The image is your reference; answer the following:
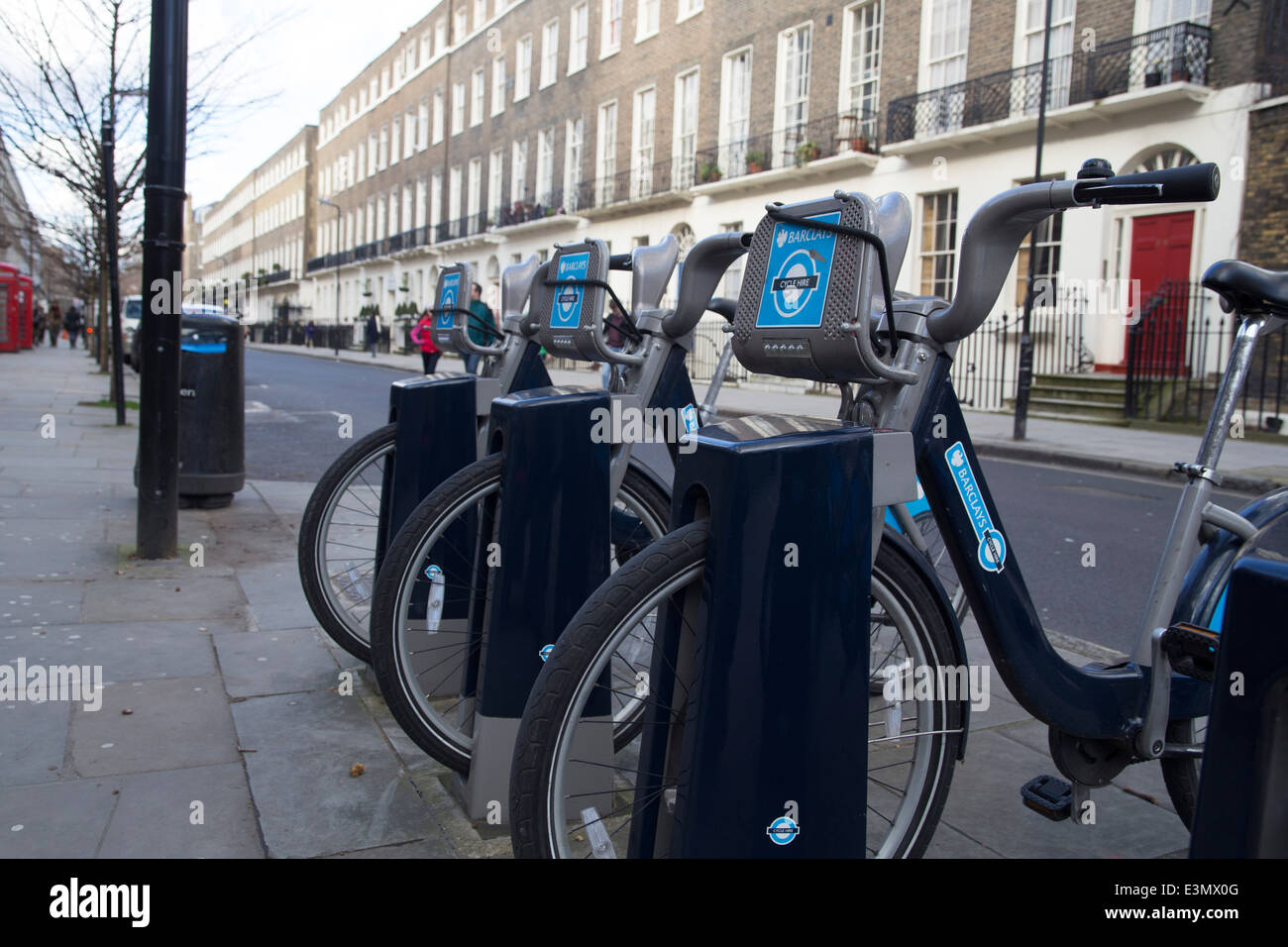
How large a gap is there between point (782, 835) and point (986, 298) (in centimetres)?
105

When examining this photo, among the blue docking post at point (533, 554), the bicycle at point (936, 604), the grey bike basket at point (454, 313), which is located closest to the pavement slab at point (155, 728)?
the blue docking post at point (533, 554)

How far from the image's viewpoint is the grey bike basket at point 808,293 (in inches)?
74.4

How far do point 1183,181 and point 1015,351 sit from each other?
57.2ft

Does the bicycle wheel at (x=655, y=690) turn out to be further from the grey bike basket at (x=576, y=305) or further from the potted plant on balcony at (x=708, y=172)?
the potted plant on balcony at (x=708, y=172)

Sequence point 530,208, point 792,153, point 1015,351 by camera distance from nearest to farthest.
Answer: point 1015,351 < point 792,153 < point 530,208

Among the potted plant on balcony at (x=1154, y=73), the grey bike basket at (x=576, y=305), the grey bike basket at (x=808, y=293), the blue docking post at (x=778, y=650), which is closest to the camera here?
the blue docking post at (x=778, y=650)

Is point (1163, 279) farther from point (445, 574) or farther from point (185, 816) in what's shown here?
point (185, 816)

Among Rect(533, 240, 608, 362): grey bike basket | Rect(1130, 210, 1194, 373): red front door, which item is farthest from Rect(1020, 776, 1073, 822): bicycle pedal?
Rect(1130, 210, 1194, 373): red front door

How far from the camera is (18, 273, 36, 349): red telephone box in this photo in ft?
121

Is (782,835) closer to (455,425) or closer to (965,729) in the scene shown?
(965,729)

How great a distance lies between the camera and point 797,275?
200cm

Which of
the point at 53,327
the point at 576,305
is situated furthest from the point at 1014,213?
the point at 53,327

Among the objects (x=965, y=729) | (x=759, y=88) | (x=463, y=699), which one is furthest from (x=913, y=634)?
(x=759, y=88)

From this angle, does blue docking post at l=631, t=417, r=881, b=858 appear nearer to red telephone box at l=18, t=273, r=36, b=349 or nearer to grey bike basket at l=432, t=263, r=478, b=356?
grey bike basket at l=432, t=263, r=478, b=356
